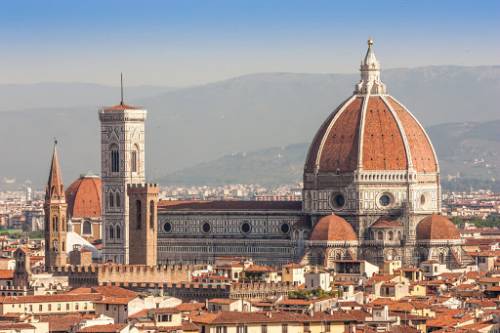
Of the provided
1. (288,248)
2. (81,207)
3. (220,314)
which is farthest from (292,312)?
(81,207)

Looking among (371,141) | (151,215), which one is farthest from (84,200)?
(371,141)

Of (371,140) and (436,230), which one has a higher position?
(371,140)

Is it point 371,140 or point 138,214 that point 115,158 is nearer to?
point 138,214

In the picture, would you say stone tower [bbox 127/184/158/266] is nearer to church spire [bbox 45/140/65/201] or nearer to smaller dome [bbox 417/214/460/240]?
church spire [bbox 45/140/65/201]

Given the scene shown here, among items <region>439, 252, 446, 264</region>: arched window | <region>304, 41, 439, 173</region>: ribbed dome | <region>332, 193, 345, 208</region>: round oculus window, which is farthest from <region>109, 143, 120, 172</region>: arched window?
<region>439, 252, 446, 264</region>: arched window

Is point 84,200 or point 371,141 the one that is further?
point 84,200

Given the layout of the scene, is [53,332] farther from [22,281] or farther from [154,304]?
[22,281]
